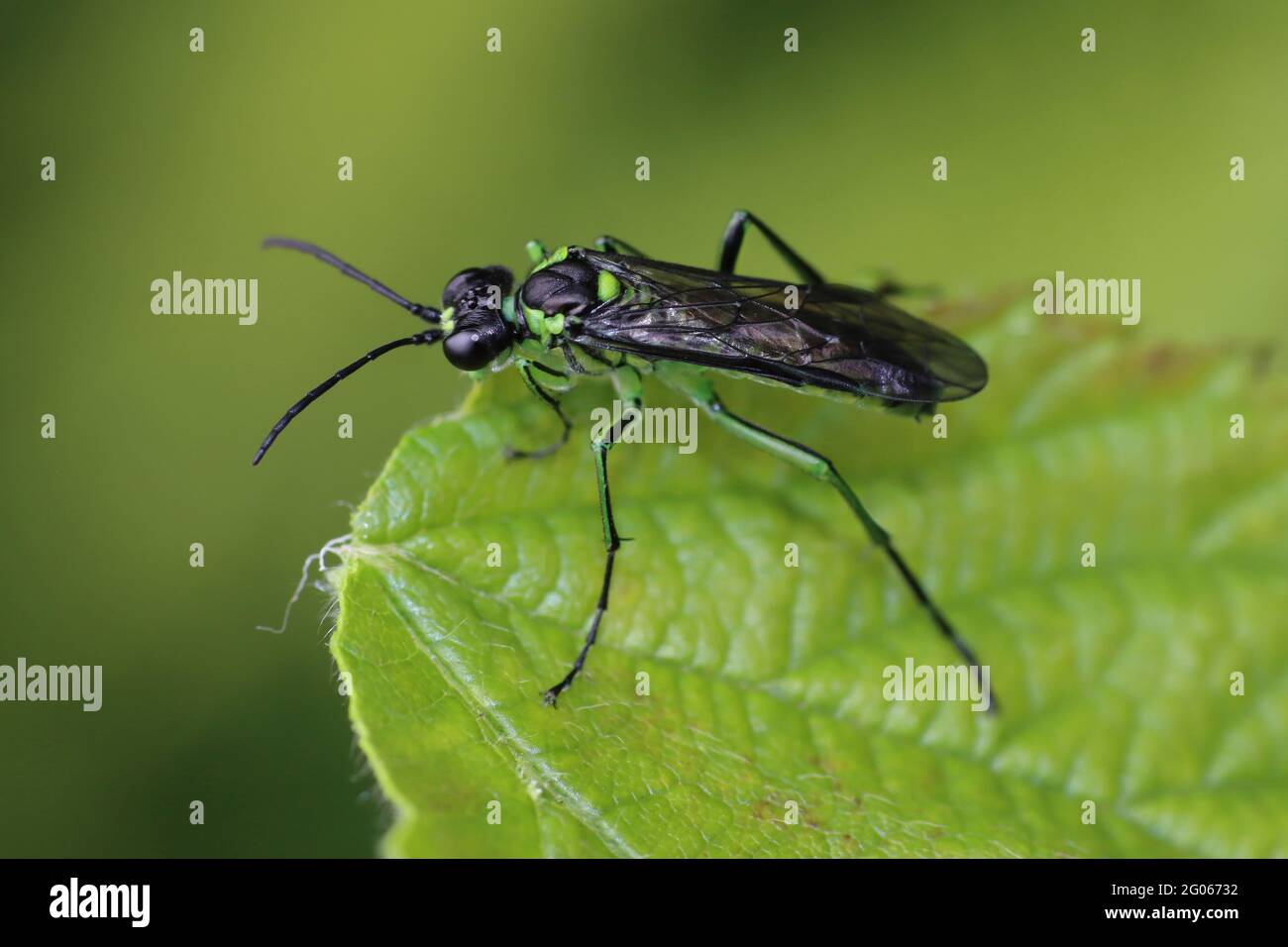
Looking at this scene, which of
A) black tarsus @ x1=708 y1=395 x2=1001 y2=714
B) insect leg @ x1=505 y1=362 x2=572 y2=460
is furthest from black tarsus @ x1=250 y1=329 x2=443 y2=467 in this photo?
black tarsus @ x1=708 y1=395 x2=1001 y2=714

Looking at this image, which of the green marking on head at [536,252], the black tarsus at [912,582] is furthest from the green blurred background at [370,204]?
the black tarsus at [912,582]

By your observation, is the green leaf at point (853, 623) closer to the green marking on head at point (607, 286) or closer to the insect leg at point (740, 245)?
the green marking on head at point (607, 286)

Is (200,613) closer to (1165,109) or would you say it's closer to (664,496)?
(664,496)

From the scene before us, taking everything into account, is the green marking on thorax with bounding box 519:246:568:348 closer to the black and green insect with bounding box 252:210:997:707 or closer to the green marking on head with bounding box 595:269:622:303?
the black and green insect with bounding box 252:210:997:707

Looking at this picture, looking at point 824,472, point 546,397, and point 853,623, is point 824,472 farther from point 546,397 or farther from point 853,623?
point 546,397

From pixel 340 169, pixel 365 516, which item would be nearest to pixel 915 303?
pixel 365 516

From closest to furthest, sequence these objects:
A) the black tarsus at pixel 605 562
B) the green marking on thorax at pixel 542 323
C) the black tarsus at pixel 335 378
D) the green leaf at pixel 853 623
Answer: the green leaf at pixel 853 623, the black tarsus at pixel 605 562, the black tarsus at pixel 335 378, the green marking on thorax at pixel 542 323
